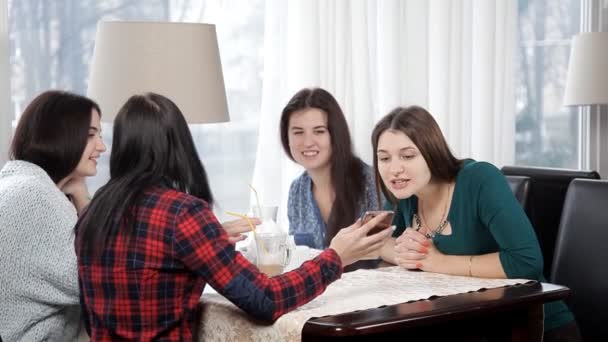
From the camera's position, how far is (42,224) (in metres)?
2.10

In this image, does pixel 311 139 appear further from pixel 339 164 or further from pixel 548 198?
pixel 548 198

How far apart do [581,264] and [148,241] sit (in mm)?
1289

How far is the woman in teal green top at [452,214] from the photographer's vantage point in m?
2.20

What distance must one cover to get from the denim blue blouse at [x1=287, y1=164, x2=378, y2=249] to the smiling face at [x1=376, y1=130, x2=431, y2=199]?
0.72 meters

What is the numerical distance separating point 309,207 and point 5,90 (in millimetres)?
1148

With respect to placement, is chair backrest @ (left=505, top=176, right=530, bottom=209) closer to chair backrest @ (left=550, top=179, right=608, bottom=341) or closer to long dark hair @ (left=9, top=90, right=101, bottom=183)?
chair backrest @ (left=550, top=179, right=608, bottom=341)

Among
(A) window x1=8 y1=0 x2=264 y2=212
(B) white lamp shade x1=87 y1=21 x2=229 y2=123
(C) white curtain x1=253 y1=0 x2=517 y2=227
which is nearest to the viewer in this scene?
(B) white lamp shade x1=87 y1=21 x2=229 y2=123

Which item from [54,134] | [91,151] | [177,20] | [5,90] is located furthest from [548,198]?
[5,90]

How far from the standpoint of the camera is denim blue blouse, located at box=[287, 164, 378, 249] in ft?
10.2

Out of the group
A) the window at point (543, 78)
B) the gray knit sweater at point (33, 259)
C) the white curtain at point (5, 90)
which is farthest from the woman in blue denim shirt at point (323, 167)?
the window at point (543, 78)

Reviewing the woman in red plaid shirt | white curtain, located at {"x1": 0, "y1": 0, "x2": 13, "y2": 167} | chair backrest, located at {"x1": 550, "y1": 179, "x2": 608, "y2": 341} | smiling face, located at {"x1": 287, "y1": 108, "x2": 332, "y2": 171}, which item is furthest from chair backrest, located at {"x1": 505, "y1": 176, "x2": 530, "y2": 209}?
white curtain, located at {"x1": 0, "y1": 0, "x2": 13, "y2": 167}

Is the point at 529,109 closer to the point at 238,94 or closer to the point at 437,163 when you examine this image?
the point at 238,94

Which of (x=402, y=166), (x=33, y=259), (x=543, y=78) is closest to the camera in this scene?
(x=33, y=259)

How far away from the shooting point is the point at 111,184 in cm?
185
